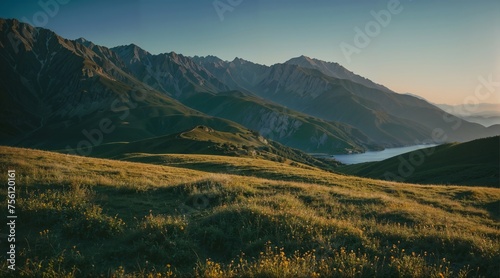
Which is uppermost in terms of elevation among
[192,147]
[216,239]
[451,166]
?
[451,166]

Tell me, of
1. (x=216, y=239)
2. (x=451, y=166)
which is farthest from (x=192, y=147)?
(x=216, y=239)

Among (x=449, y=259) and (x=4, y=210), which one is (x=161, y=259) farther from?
(x=449, y=259)

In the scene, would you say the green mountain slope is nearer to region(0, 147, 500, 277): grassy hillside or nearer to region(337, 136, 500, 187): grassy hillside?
region(337, 136, 500, 187): grassy hillside

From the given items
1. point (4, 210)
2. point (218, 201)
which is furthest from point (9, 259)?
point (218, 201)

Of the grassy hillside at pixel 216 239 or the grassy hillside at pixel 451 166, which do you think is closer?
the grassy hillside at pixel 216 239

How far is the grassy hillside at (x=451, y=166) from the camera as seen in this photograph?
61.0 meters

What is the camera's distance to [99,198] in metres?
14.2

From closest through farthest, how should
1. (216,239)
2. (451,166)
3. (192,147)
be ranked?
(216,239)
(451,166)
(192,147)

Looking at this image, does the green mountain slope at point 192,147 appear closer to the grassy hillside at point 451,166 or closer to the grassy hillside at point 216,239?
the grassy hillside at point 451,166

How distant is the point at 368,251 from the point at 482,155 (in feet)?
306

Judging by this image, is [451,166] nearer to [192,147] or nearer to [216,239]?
[216,239]

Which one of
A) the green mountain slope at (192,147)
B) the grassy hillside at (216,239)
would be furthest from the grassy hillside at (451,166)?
the grassy hillside at (216,239)

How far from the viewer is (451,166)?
75.4m

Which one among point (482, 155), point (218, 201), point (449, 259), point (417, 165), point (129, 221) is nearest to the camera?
point (449, 259)
